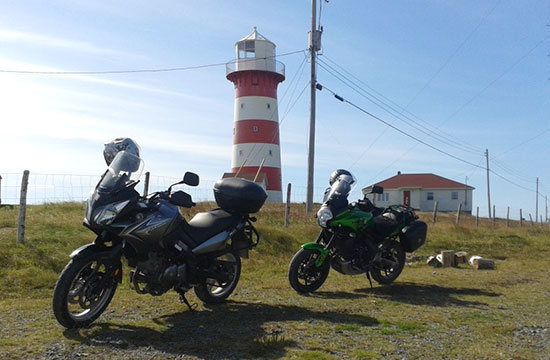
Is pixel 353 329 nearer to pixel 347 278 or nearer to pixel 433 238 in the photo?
pixel 347 278

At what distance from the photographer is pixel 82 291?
500 centimetres

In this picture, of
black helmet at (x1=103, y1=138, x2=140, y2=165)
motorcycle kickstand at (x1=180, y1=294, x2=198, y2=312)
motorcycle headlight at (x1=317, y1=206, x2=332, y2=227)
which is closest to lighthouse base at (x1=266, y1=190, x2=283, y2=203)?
motorcycle headlight at (x1=317, y1=206, x2=332, y2=227)

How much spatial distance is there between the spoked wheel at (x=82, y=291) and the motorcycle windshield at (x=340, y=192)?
140 inches

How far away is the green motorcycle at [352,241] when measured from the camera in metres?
7.48

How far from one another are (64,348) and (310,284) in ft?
12.4

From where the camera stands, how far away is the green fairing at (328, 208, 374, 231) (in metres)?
7.61

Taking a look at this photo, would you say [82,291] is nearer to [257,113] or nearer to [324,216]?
[324,216]

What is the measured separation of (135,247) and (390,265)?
4.49 m

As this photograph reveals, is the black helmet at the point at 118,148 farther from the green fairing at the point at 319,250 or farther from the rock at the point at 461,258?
the rock at the point at 461,258

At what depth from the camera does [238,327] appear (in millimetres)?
5367

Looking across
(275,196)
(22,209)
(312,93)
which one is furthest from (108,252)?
(275,196)

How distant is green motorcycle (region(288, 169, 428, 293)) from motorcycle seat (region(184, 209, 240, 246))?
5.07ft

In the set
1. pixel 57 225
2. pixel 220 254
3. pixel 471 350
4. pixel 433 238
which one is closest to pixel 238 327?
pixel 220 254

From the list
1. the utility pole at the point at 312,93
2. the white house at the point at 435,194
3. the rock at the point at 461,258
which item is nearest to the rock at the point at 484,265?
the rock at the point at 461,258
